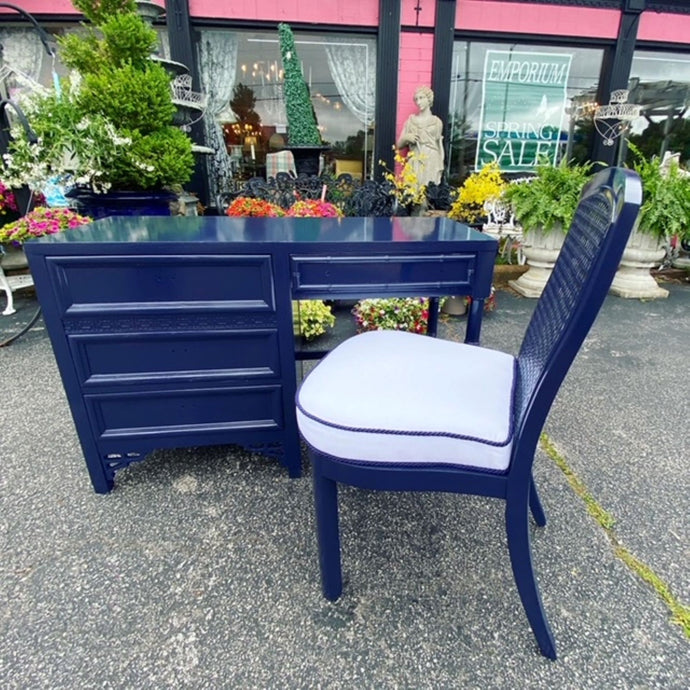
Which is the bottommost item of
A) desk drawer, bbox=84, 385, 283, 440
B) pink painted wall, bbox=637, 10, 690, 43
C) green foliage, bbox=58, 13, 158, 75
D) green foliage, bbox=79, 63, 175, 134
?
desk drawer, bbox=84, 385, 283, 440

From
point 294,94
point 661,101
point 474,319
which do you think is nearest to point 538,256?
point 474,319

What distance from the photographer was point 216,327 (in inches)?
51.9

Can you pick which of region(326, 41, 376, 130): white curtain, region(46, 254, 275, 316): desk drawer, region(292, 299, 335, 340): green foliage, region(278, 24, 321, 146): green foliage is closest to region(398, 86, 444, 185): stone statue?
region(326, 41, 376, 130): white curtain

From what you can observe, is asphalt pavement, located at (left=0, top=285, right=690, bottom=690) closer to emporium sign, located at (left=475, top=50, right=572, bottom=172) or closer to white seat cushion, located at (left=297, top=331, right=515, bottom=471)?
white seat cushion, located at (left=297, top=331, right=515, bottom=471)

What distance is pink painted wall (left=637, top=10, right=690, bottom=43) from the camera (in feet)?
16.7

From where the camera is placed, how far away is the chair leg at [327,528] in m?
1.00

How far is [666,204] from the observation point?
3287 millimetres

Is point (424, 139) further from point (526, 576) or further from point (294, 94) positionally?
point (526, 576)

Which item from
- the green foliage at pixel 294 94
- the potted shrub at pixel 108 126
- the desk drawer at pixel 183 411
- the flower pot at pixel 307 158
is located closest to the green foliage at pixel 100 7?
the potted shrub at pixel 108 126

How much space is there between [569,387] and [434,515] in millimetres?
1268

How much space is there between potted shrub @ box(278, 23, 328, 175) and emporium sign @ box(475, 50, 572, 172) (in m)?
2.57

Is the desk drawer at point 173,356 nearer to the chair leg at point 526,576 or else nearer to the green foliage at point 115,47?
the chair leg at point 526,576

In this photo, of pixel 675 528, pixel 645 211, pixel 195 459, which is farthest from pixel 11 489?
pixel 645 211

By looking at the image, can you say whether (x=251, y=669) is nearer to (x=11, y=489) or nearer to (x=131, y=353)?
(x=131, y=353)
